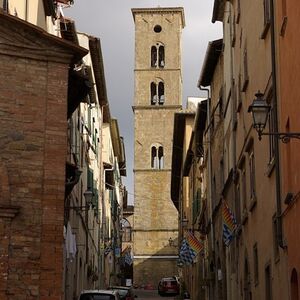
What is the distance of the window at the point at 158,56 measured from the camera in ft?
311

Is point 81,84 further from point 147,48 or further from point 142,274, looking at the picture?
point 147,48

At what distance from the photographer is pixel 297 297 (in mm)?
15805

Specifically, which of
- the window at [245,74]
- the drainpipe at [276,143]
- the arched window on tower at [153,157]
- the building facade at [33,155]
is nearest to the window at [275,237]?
the drainpipe at [276,143]

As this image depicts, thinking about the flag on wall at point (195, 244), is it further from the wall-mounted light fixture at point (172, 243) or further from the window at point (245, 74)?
the wall-mounted light fixture at point (172, 243)

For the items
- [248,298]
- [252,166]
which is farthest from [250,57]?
[248,298]

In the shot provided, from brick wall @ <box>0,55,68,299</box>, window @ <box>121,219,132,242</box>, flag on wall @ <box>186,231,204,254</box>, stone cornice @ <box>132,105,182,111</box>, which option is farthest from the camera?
window @ <box>121,219,132,242</box>

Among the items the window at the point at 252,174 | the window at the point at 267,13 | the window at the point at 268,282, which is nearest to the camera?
the window at the point at 267,13

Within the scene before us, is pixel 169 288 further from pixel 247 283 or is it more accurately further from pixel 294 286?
pixel 294 286

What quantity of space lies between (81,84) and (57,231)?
4.53 m

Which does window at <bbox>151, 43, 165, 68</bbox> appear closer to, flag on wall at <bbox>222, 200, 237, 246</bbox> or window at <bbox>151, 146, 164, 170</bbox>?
window at <bbox>151, 146, 164, 170</bbox>

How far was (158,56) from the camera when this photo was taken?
312 feet

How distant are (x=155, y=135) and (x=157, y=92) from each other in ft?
18.3

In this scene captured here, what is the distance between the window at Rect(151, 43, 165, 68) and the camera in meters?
94.8

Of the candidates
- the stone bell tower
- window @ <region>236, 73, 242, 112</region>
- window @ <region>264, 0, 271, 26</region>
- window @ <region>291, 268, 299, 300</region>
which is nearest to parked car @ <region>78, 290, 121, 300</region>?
window @ <region>236, 73, 242, 112</region>
